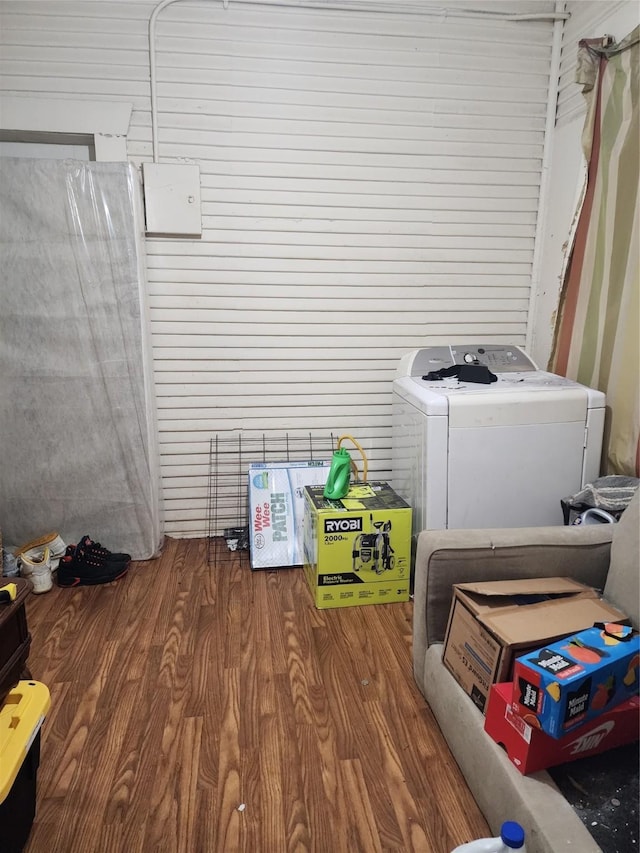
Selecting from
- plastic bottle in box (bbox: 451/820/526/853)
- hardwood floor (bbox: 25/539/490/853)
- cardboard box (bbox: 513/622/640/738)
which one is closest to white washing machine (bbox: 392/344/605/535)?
hardwood floor (bbox: 25/539/490/853)

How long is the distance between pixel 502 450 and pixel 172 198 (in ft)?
6.77

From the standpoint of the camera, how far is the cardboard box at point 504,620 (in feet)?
4.62

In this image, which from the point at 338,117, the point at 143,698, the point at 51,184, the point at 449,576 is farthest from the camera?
the point at 338,117

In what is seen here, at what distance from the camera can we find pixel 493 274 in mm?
3100

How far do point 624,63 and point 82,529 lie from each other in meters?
3.42

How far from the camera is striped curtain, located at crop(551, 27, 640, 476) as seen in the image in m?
2.27

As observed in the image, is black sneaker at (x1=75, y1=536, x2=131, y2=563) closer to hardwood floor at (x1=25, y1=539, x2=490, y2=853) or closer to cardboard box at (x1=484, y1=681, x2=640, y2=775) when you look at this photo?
hardwood floor at (x1=25, y1=539, x2=490, y2=853)

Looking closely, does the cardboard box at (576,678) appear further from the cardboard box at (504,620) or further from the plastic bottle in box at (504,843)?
the plastic bottle in box at (504,843)

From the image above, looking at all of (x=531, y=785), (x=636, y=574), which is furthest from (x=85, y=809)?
(x=636, y=574)

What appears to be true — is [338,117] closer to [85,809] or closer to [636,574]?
[636,574]

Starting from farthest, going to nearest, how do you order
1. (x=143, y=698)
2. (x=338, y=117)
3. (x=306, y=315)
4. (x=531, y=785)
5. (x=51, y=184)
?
(x=306, y=315), (x=338, y=117), (x=51, y=184), (x=143, y=698), (x=531, y=785)

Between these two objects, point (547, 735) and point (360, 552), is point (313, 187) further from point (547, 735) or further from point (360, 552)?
point (547, 735)

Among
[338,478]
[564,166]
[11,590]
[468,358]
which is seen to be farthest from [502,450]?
[11,590]

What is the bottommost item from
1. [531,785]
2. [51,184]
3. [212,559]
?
[212,559]
